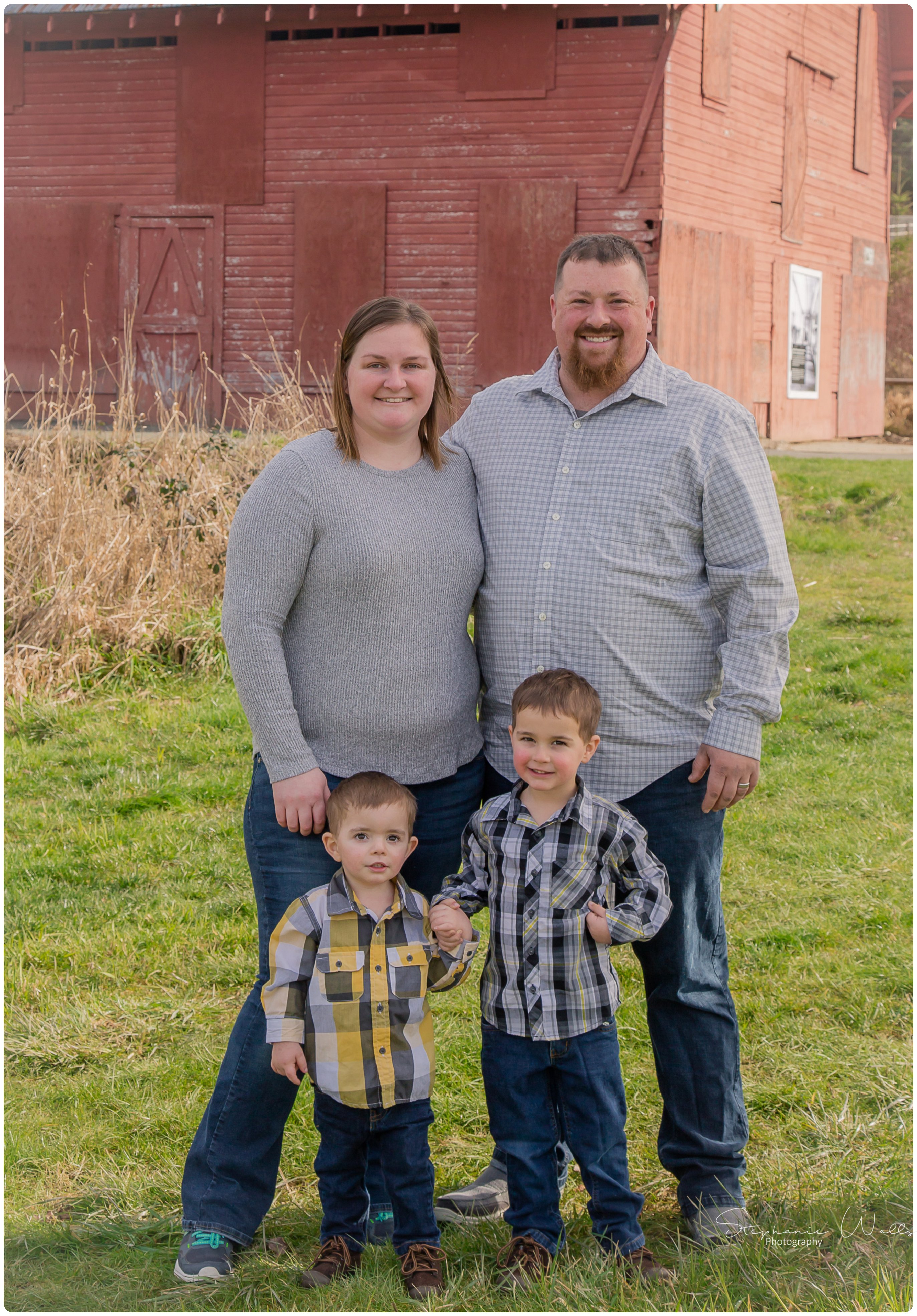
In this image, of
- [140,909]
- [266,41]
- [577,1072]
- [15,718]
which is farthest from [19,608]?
[266,41]

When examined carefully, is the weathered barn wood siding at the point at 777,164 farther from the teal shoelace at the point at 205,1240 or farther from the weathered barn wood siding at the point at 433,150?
the teal shoelace at the point at 205,1240

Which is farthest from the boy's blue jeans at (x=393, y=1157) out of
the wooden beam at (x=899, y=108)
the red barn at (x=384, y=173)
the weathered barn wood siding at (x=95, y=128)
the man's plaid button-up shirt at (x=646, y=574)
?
the wooden beam at (x=899, y=108)

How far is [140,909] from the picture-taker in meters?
4.86

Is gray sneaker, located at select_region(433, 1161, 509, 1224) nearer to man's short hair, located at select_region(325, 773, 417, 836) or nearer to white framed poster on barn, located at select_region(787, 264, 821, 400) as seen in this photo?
man's short hair, located at select_region(325, 773, 417, 836)

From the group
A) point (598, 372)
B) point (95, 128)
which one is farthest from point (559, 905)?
point (95, 128)

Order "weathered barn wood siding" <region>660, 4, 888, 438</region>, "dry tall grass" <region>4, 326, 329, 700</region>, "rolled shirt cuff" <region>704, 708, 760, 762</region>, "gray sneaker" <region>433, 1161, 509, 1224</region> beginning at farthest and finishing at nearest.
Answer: "weathered barn wood siding" <region>660, 4, 888, 438</region> < "dry tall grass" <region>4, 326, 329, 700</region> < "gray sneaker" <region>433, 1161, 509, 1224</region> < "rolled shirt cuff" <region>704, 708, 760, 762</region>

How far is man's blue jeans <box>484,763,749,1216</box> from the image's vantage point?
118 inches

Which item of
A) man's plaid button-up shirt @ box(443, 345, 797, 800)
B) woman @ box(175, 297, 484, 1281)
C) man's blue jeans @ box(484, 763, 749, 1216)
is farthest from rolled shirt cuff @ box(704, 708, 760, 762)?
woman @ box(175, 297, 484, 1281)

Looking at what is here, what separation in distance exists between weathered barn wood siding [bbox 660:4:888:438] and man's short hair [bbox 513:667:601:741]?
12.5m

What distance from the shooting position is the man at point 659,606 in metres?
2.95

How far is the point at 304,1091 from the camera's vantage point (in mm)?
3771

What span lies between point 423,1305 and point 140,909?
8.28 ft

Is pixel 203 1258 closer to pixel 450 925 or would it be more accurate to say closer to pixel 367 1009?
pixel 367 1009

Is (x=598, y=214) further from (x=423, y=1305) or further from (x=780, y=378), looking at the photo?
(x=423, y=1305)
